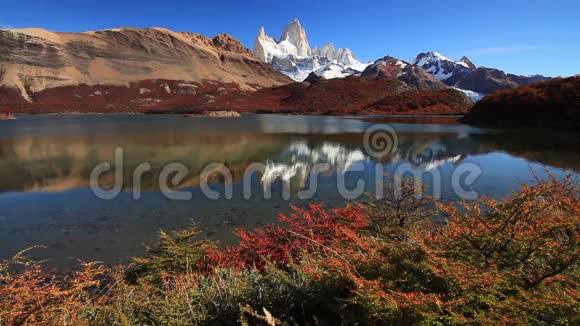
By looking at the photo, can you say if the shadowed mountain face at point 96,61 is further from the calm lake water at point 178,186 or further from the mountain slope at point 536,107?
the calm lake water at point 178,186

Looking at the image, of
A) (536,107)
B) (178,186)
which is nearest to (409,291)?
(178,186)

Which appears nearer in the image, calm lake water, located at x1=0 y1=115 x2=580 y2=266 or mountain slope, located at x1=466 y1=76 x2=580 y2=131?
calm lake water, located at x1=0 y1=115 x2=580 y2=266

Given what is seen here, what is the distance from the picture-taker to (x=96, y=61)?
517 ft

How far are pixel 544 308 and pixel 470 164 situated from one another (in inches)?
794

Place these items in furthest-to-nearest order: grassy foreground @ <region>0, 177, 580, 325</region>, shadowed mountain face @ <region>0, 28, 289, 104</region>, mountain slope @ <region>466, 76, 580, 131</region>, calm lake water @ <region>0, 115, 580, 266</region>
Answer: shadowed mountain face @ <region>0, 28, 289, 104</region> → mountain slope @ <region>466, 76, 580, 131</region> → calm lake water @ <region>0, 115, 580, 266</region> → grassy foreground @ <region>0, 177, 580, 325</region>

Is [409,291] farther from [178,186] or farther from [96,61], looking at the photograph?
[96,61]

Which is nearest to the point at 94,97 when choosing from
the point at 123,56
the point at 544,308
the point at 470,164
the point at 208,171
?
the point at 123,56

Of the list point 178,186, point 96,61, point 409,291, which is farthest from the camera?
point 96,61

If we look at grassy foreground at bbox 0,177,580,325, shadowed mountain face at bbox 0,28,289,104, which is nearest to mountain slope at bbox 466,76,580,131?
grassy foreground at bbox 0,177,580,325

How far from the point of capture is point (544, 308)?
8.09 ft

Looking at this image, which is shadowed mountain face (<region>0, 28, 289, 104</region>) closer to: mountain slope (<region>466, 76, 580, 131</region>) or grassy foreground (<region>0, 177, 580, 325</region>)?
mountain slope (<region>466, 76, 580, 131</region>)

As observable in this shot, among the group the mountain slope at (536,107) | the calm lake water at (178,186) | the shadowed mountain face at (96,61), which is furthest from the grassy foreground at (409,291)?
the shadowed mountain face at (96,61)

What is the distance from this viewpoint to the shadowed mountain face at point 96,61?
13188 centimetres

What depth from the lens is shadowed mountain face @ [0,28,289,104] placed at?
433ft
